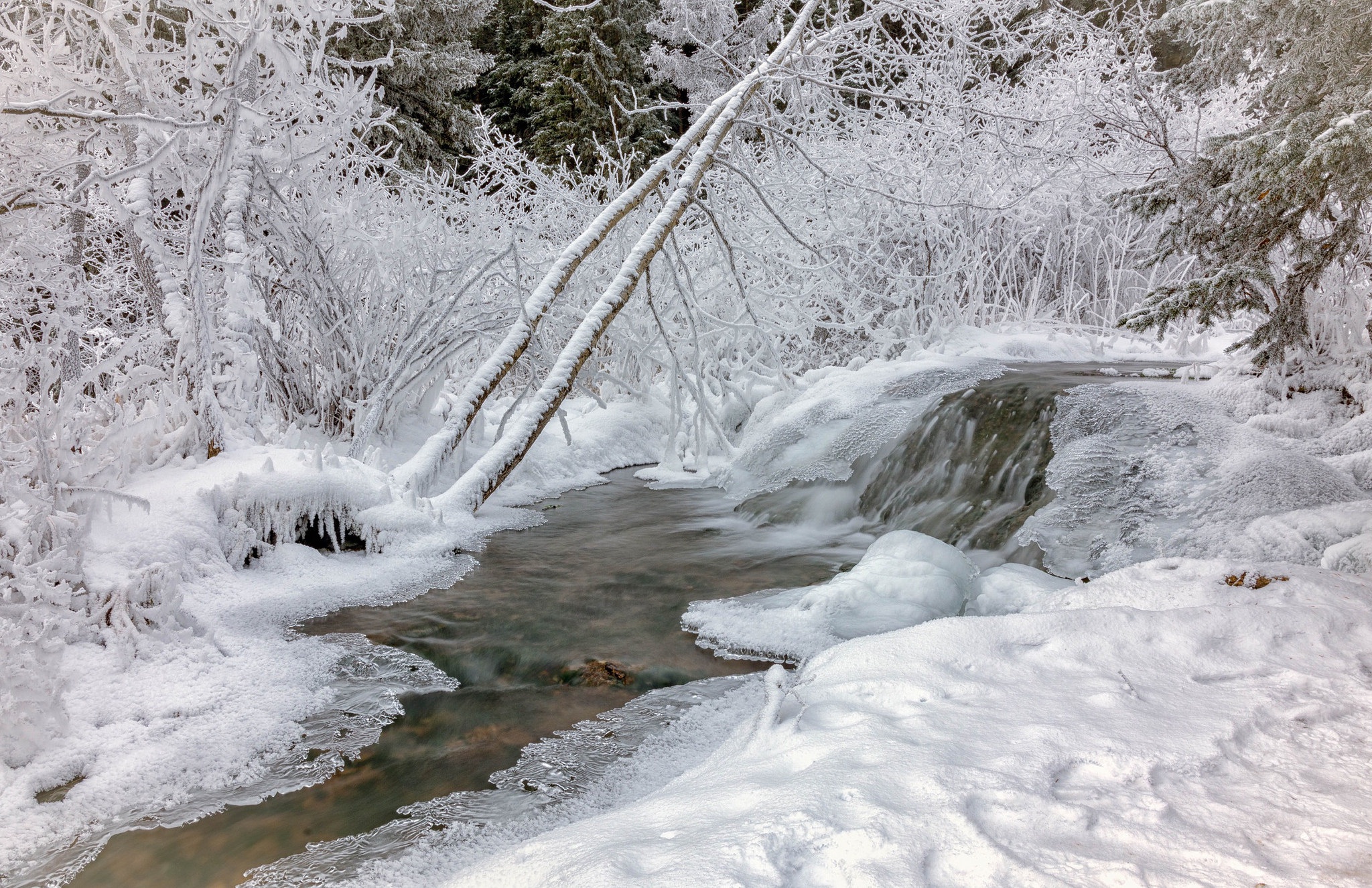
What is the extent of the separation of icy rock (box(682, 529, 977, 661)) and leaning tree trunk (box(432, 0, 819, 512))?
72.9 inches

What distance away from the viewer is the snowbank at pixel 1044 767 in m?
1.34

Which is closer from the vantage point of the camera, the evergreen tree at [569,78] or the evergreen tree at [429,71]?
the evergreen tree at [429,71]

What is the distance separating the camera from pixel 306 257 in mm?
5395

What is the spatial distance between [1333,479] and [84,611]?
4957mm

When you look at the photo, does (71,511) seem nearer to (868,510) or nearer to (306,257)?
(306,257)

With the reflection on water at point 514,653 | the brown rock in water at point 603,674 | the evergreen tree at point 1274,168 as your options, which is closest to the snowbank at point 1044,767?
the reflection on water at point 514,653

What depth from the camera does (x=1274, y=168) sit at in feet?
10.2

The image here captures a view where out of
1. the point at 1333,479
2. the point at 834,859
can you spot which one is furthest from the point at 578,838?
the point at 1333,479

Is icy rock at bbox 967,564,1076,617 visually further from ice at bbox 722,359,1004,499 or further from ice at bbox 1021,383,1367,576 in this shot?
ice at bbox 722,359,1004,499

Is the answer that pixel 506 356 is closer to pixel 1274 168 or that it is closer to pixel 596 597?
pixel 596 597

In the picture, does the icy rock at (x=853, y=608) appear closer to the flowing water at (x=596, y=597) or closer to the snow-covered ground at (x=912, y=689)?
the snow-covered ground at (x=912, y=689)

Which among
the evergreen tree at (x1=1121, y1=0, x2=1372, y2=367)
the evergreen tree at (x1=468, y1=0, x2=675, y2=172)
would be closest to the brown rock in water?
the evergreen tree at (x1=1121, y1=0, x2=1372, y2=367)

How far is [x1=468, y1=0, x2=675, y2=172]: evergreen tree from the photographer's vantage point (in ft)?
59.2

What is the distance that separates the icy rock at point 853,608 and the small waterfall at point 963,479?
2.45 feet
